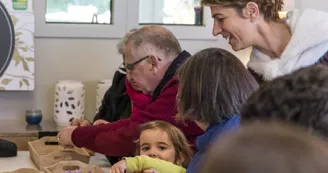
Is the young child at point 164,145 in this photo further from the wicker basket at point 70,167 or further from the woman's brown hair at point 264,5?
the woman's brown hair at point 264,5

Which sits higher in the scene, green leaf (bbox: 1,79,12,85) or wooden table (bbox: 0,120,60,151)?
green leaf (bbox: 1,79,12,85)

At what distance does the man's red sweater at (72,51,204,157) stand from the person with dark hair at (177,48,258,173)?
499 millimetres

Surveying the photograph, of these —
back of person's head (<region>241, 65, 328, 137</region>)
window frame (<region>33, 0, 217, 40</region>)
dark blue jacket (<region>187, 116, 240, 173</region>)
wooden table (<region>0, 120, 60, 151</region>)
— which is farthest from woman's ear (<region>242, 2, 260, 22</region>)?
window frame (<region>33, 0, 217, 40</region>)

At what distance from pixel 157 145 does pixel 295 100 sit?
3.77ft

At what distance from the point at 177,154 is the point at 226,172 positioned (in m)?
1.52

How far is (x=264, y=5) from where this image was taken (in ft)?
6.66

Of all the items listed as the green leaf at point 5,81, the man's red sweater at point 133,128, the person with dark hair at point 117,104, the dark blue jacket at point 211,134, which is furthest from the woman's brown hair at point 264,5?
the green leaf at point 5,81

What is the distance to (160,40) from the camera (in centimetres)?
234

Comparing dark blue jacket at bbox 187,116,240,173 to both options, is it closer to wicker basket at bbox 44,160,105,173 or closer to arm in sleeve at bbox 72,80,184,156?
arm in sleeve at bbox 72,80,184,156

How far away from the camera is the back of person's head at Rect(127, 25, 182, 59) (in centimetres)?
233

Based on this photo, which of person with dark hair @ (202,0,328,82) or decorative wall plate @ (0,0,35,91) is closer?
person with dark hair @ (202,0,328,82)

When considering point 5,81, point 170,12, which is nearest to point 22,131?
point 5,81

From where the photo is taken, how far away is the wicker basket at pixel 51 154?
240 cm

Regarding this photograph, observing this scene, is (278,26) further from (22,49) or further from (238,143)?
(22,49)
